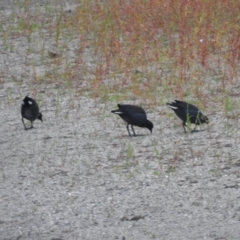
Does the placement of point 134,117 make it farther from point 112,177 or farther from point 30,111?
point 112,177

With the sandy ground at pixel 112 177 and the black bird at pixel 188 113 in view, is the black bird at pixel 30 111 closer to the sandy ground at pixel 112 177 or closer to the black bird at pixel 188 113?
the sandy ground at pixel 112 177

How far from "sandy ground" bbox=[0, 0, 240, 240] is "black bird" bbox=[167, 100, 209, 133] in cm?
12

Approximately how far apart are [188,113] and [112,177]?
1.72m

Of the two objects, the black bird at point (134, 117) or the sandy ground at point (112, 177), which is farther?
the black bird at point (134, 117)

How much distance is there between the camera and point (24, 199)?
305 inches

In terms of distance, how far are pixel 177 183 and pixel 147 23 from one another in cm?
641

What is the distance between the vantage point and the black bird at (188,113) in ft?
31.8

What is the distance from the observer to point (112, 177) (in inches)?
325

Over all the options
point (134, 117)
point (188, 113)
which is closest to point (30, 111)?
point (134, 117)

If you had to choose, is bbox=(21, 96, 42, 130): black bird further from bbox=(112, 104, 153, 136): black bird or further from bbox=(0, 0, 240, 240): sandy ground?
bbox=(112, 104, 153, 136): black bird

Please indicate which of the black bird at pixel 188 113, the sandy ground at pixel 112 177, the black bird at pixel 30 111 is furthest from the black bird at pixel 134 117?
the black bird at pixel 30 111

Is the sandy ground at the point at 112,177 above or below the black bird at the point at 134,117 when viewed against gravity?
below

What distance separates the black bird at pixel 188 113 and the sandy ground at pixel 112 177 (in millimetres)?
116

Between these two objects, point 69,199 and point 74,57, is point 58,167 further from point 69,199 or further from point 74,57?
point 74,57
